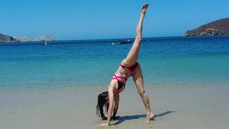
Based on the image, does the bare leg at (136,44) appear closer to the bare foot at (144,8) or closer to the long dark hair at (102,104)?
the bare foot at (144,8)

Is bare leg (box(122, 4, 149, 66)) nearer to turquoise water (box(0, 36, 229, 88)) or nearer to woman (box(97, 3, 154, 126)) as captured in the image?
woman (box(97, 3, 154, 126))

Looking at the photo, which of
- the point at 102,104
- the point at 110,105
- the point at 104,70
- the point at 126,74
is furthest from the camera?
the point at 104,70

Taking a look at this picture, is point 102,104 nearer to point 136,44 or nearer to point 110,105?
point 110,105

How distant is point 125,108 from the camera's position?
8938 millimetres

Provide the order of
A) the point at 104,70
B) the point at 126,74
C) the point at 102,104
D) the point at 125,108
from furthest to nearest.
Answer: the point at 104,70 < the point at 125,108 < the point at 102,104 < the point at 126,74

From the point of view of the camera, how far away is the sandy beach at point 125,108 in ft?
24.3

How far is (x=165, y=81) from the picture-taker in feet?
44.7

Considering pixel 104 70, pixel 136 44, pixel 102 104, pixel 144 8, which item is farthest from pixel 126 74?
pixel 104 70

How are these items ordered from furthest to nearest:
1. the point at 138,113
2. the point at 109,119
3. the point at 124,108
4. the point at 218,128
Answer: the point at 124,108 < the point at 138,113 < the point at 109,119 < the point at 218,128

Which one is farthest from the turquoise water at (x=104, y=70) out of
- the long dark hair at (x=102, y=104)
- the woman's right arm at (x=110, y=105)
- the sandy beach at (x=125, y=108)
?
the woman's right arm at (x=110, y=105)

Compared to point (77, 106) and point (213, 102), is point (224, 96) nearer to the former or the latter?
point (213, 102)

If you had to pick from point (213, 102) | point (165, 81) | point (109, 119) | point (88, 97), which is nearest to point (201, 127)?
point (109, 119)

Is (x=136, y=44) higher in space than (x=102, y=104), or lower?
higher

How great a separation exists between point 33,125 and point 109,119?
164cm
